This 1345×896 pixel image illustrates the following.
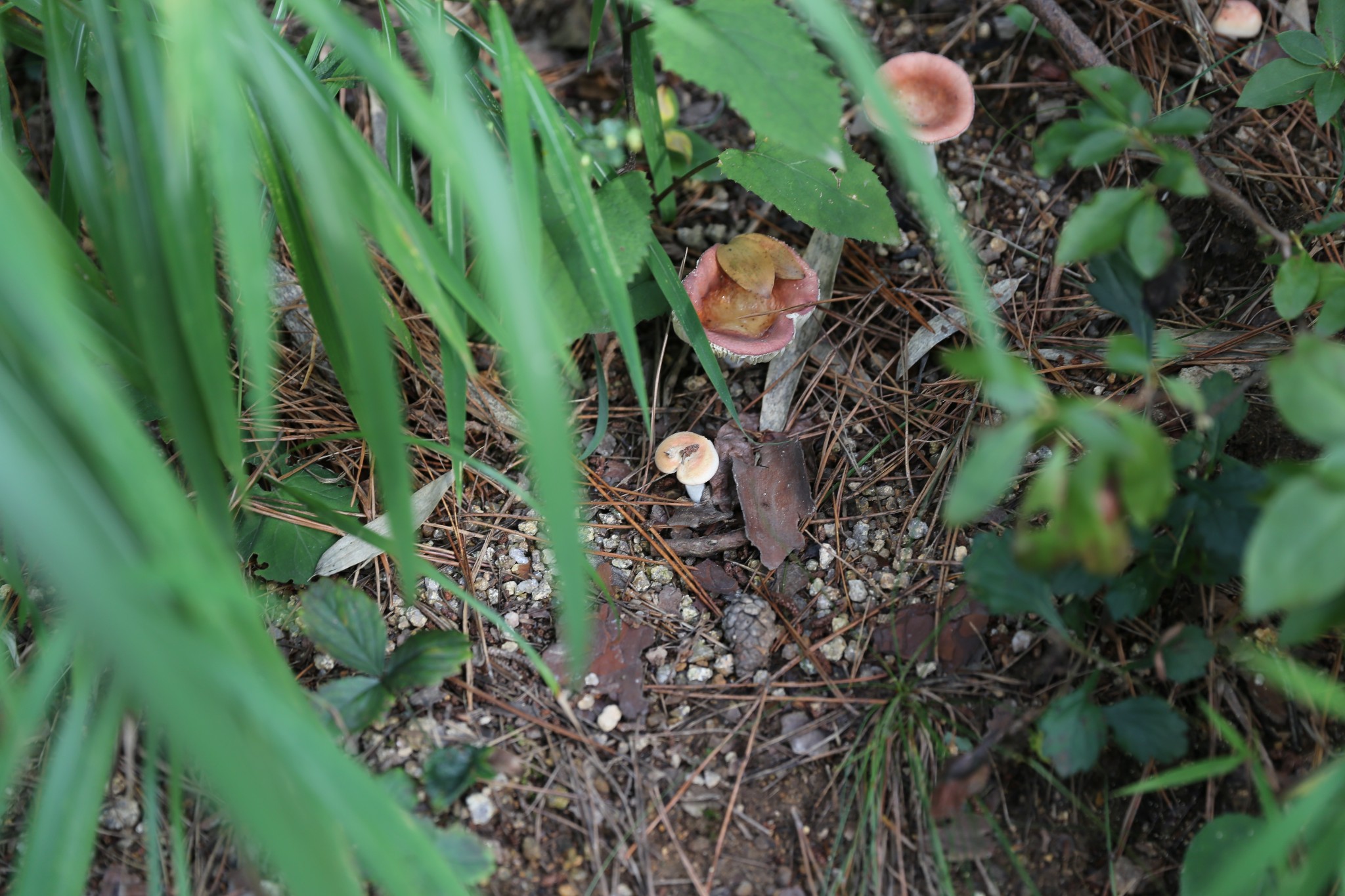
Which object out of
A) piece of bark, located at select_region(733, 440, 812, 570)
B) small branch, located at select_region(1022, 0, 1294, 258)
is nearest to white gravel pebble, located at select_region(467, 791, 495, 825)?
piece of bark, located at select_region(733, 440, 812, 570)

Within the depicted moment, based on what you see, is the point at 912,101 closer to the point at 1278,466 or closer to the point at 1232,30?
the point at 1232,30

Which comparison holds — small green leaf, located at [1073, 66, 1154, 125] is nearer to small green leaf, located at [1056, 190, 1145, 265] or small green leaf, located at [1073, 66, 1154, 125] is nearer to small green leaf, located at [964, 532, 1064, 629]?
small green leaf, located at [1056, 190, 1145, 265]

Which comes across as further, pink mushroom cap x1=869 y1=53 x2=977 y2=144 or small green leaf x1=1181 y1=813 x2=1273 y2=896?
pink mushroom cap x1=869 y1=53 x2=977 y2=144

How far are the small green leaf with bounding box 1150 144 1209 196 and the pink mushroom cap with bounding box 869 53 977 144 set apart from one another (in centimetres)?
68

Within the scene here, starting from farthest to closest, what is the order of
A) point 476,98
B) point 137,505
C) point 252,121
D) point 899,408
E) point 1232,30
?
point 1232,30
point 899,408
point 476,98
point 252,121
point 137,505

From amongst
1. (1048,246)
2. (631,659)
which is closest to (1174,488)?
(1048,246)

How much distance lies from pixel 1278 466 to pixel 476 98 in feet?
4.32

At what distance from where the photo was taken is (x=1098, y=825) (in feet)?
4.07

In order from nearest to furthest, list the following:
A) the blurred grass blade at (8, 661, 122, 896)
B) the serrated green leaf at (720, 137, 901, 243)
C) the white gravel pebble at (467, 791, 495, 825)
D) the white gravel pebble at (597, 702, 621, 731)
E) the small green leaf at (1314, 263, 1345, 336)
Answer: the blurred grass blade at (8, 661, 122, 896)
the small green leaf at (1314, 263, 1345, 336)
the white gravel pebble at (467, 791, 495, 825)
the white gravel pebble at (597, 702, 621, 731)
the serrated green leaf at (720, 137, 901, 243)

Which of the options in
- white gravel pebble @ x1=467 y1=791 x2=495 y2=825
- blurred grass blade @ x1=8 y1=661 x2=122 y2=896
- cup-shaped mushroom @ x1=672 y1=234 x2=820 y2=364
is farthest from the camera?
cup-shaped mushroom @ x1=672 y1=234 x2=820 y2=364

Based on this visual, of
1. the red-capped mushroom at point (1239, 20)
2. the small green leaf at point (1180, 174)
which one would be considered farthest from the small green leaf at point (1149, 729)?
the red-capped mushroom at point (1239, 20)

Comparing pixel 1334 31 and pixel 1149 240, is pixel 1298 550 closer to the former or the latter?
A: pixel 1149 240

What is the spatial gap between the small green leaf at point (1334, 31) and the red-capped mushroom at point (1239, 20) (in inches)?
19.0

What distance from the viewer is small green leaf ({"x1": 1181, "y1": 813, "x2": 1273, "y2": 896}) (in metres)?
1.06
